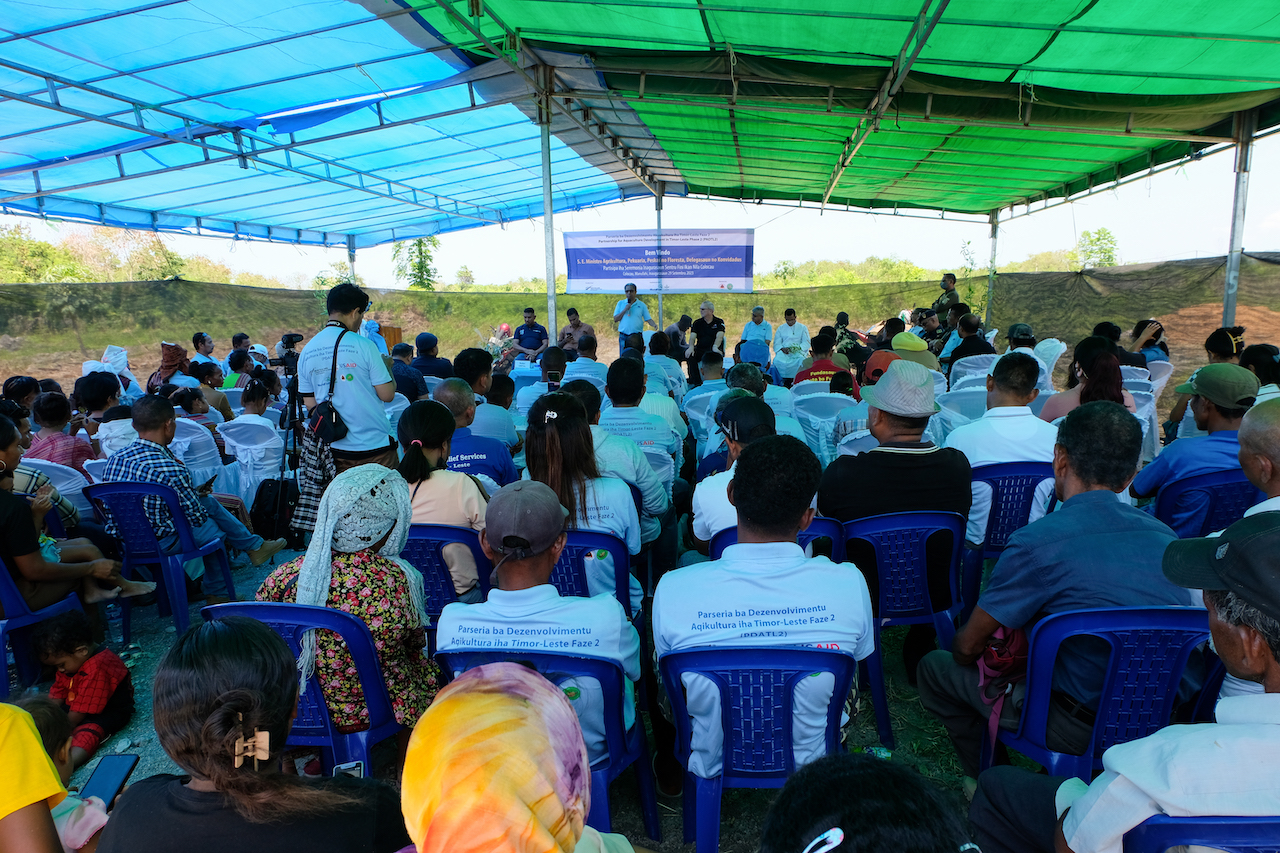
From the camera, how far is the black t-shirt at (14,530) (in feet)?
8.78

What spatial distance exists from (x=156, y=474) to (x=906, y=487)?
345cm

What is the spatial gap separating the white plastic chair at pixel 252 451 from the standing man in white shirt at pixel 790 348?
215 inches

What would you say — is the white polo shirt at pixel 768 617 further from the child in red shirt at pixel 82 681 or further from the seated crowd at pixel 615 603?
the child in red shirt at pixel 82 681

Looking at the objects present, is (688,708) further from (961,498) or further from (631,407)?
(631,407)

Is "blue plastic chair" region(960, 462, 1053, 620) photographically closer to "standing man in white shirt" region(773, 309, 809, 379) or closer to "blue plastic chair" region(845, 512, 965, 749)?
"blue plastic chair" region(845, 512, 965, 749)

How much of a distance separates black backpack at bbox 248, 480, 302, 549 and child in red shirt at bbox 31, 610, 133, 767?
1.78 metres

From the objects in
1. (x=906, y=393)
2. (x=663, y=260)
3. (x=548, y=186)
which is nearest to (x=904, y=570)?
(x=906, y=393)

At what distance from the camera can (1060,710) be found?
176 centimetres

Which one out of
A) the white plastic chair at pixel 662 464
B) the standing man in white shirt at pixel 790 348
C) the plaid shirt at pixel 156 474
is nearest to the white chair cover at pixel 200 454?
the plaid shirt at pixel 156 474

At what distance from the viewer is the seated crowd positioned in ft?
3.13

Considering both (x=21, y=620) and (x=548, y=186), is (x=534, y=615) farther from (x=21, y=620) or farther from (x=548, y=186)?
(x=548, y=186)

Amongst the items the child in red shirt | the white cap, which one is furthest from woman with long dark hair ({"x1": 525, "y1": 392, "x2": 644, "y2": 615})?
the child in red shirt

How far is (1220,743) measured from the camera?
3.23 feet

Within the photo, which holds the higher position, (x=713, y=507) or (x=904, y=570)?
(x=713, y=507)
